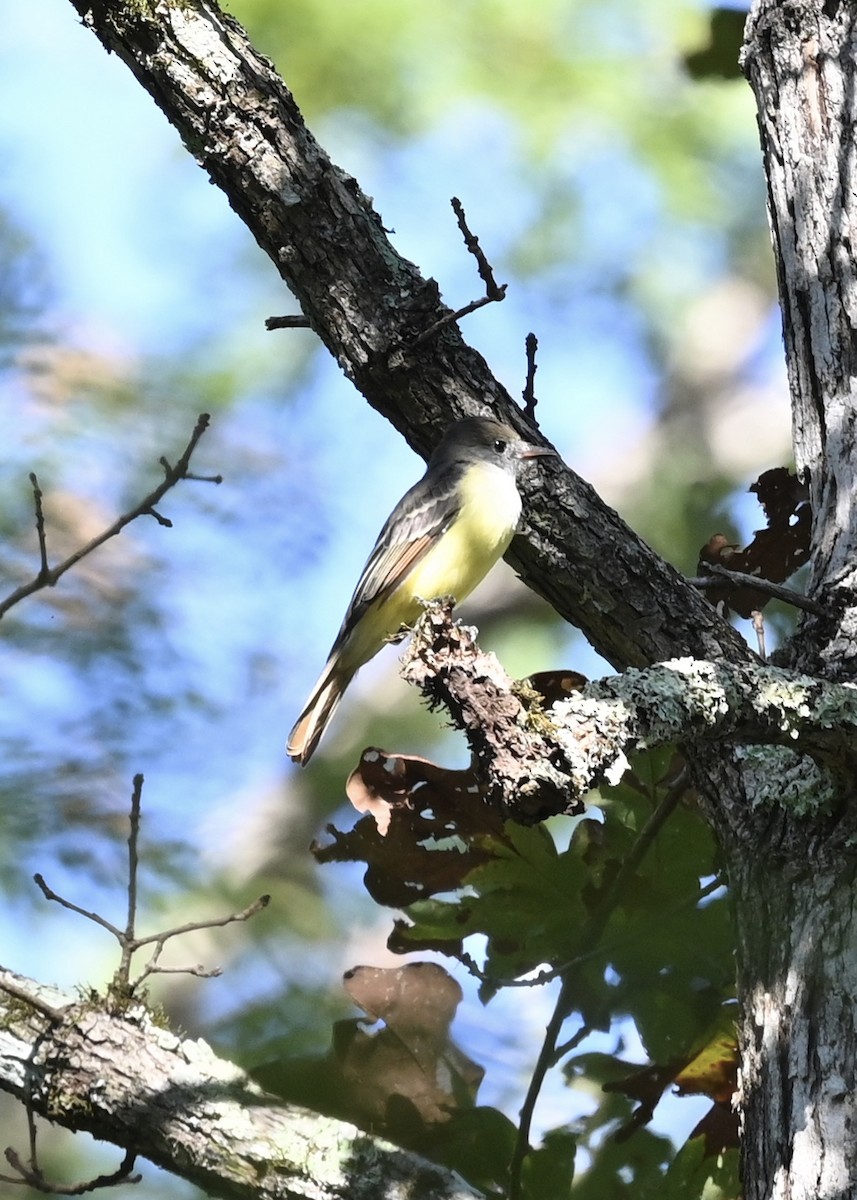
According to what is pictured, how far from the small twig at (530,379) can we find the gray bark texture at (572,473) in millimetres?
207

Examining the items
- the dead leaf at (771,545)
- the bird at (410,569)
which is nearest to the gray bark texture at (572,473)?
the dead leaf at (771,545)

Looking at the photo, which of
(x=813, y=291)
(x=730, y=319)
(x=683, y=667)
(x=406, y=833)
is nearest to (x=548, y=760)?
(x=683, y=667)

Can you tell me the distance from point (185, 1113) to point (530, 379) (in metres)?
2.17

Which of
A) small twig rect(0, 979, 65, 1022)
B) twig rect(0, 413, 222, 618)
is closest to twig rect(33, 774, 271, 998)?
small twig rect(0, 979, 65, 1022)

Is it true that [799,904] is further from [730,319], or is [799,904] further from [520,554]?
[730,319]

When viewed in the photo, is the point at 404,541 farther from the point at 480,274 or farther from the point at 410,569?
the point at 480,274

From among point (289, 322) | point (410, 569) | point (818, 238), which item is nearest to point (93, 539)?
point (289, 322)

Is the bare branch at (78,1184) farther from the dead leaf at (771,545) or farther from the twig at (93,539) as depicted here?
the dead leaf at (771,545)

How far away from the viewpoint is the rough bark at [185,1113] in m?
3.31

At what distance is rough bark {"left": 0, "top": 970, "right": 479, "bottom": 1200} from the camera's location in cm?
331

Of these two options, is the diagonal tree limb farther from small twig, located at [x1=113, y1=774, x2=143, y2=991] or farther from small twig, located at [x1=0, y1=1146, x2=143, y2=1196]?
small twig, located at [x1=0, y1=1146, x2=143, y2=1196]

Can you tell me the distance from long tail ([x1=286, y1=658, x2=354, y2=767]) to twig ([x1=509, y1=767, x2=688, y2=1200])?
65.0 inches

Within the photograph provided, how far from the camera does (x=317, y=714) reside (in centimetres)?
523

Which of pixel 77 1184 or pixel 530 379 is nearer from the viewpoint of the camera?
pixel 77 1184
